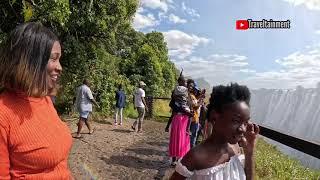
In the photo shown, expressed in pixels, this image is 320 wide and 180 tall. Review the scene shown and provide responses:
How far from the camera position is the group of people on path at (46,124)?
6.57 ft

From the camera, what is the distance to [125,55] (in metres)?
32.4

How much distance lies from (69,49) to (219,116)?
12.6 meters

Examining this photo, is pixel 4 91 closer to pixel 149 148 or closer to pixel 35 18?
pixel 35 18

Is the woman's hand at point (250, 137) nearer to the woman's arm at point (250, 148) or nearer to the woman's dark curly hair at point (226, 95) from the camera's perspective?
the woman's arm at point (250, 148)

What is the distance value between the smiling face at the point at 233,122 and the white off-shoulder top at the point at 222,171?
5.7 inches

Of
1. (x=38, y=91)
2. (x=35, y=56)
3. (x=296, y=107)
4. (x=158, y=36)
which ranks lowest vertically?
(x=296, y=107)

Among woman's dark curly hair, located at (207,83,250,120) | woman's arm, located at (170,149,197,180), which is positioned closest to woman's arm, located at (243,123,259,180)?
woman's dark curly hair, located at (207,83,250,120)

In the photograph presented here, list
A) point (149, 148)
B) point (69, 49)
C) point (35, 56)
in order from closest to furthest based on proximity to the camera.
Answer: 1. point (35, 56)
2. point (149, 148)
3. point (69, 49)

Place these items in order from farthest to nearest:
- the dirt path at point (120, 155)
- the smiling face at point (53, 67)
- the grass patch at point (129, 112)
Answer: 1. the grass patch at point (129, 112)
2. the dirt path at point (120, 155)
3. the smiling face at point (53, 67)

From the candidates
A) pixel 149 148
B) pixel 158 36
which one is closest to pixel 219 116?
pixel 149 148

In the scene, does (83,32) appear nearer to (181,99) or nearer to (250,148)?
(181,99)

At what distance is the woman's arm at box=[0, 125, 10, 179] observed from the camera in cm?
190

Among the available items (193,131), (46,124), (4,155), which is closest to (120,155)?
(193,131)

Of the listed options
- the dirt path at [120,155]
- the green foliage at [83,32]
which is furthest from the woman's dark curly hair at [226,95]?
the green foliage at [83,32]
